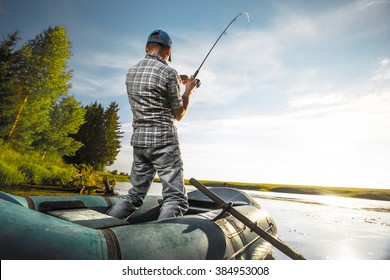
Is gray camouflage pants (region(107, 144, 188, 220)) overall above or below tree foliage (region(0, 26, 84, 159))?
below

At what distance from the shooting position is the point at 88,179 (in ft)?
45.7

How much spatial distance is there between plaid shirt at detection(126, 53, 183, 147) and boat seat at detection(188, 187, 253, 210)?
→ 252cm

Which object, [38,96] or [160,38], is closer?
[160,38]

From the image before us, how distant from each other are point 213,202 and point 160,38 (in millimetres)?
3126

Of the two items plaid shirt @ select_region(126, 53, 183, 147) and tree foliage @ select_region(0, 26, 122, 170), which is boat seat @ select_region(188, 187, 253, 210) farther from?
tree foliage @ select_region(0, 26, 122, 170)

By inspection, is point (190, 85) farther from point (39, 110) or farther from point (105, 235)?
point (39, 110)

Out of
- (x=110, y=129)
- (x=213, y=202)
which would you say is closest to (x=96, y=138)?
(x=110, y=129)

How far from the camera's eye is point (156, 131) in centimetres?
265

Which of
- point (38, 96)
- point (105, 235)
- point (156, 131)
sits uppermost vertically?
point (38, 96)

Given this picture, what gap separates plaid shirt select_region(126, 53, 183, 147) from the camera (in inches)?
104

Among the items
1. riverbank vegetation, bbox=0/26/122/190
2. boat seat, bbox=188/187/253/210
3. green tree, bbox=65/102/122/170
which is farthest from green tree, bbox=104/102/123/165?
boat seat, bbox=188/187/253/210

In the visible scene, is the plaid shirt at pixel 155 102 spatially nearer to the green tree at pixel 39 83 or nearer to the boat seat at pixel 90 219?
the boat seat at pixel 90 219

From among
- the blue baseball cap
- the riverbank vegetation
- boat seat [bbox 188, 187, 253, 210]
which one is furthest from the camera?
the riverbank vegetation

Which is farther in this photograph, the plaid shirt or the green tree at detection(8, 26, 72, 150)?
→ the green tree at detection(8, 26, 72, 150)
